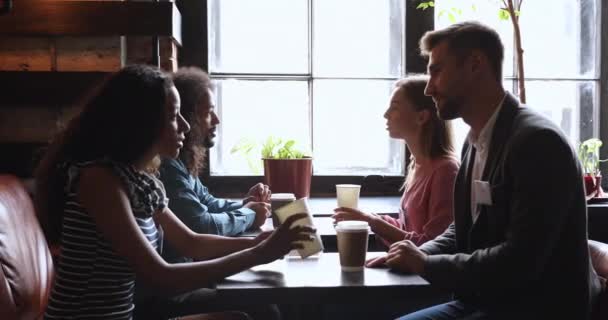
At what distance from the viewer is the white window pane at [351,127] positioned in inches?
124

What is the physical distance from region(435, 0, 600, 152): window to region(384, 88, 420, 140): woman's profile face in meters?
0.95

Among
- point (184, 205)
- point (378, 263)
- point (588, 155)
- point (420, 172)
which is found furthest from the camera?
point (588, 155)

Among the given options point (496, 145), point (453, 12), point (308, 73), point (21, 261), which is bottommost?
point (21, 261)

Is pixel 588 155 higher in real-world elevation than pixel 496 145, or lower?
lower

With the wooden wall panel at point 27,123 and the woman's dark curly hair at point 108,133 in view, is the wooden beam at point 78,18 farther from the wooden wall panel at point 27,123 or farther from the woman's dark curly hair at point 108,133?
the woman's dark curly hair at point 108,133

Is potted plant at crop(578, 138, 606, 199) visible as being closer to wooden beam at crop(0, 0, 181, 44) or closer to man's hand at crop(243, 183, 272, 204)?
man's hand at crop(243, 183, 272, 204)

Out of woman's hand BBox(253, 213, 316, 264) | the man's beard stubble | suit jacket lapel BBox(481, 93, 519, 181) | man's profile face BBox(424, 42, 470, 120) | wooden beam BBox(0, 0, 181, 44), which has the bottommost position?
woman's hand BBox(253, 213, 316, 264)

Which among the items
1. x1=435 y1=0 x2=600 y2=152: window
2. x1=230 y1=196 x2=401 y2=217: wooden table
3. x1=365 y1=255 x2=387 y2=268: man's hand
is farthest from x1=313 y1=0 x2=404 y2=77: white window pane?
x1=365 y1=255 x2=387 y2=268: man's hand

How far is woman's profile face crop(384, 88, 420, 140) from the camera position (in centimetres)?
233

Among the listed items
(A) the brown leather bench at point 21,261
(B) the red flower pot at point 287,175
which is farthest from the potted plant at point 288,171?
(A) the brown leather bench at point 21,261

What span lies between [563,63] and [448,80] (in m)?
1.71

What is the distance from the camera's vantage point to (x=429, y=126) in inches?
90.7

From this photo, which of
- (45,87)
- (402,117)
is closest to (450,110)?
(402,117)

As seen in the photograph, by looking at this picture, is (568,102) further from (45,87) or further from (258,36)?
(45,87)
